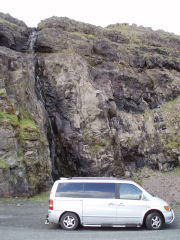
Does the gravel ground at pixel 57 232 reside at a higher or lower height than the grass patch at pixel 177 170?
higher

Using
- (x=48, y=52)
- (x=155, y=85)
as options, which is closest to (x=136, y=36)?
(x=155, y=85)

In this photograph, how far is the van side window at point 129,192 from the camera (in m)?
10.7

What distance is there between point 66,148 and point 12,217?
14091 mm

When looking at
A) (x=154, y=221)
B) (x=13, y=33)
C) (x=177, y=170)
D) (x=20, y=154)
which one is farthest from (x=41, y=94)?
(x=154, y=221)

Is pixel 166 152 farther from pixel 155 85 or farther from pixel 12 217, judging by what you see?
pixel 12 217

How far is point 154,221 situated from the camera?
1055cm

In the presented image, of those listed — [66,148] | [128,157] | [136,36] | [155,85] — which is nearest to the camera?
[66,148]

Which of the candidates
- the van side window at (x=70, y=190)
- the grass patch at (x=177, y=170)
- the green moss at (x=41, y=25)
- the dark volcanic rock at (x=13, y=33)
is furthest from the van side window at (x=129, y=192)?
the green moss at (x=41, y=25)

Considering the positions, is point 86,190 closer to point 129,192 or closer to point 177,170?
point 129,192

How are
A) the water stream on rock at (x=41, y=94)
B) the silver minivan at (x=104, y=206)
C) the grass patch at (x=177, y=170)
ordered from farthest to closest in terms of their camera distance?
the grass patch at (x=177, y=170)
the water stream on rock at (x=41, y=94)
the silver minivan at (x=104, y=206)

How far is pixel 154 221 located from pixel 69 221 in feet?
10.8

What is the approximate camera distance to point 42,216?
1335 cm

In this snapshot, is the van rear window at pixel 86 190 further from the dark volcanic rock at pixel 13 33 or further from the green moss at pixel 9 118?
the dark volcanic rock at pixel 13 33

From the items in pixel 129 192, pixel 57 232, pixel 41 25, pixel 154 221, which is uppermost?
pixel 41 25
